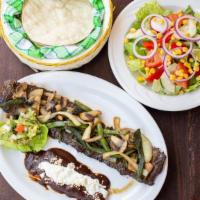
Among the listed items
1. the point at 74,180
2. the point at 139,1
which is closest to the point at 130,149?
the point at 74,180

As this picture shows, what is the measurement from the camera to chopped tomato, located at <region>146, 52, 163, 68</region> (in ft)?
10.7

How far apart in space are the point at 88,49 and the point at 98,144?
606mm

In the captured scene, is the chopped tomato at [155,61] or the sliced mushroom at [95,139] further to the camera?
the chopped tomato at [155,61]

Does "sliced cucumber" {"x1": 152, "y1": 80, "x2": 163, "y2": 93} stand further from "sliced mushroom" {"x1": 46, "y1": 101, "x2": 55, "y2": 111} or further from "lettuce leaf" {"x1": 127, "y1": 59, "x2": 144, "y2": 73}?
"sliced mushroom" {"x1": 46, "y1": 101, "x2": 55, "y2": 111}

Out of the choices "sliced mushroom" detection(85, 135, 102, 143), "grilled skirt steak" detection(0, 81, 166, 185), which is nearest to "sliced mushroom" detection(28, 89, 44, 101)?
"grilled skirt steak" detection(0, 81, 166, 185)

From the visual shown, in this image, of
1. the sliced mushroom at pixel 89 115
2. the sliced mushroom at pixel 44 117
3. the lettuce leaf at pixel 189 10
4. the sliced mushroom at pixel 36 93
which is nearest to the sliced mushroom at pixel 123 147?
the sliced mushroom at pixel 89 115

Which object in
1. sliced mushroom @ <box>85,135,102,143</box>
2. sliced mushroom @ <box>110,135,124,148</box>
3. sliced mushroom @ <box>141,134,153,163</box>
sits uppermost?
sliced mushroom @ <box>85,135,102,143</box>

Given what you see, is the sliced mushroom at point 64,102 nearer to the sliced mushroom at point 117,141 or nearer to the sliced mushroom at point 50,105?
the sliced mushroom at point 50,105

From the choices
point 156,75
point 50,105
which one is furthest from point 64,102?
point 156,75

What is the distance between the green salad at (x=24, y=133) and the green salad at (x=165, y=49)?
2.32 feet

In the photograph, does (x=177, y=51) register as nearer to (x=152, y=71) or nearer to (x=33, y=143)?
(x=152, y=71)

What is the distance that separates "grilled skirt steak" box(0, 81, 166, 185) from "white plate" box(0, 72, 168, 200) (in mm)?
63

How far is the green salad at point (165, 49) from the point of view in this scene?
3250 millimetres

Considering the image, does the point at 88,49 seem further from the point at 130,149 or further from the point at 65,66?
the point at 130,149
